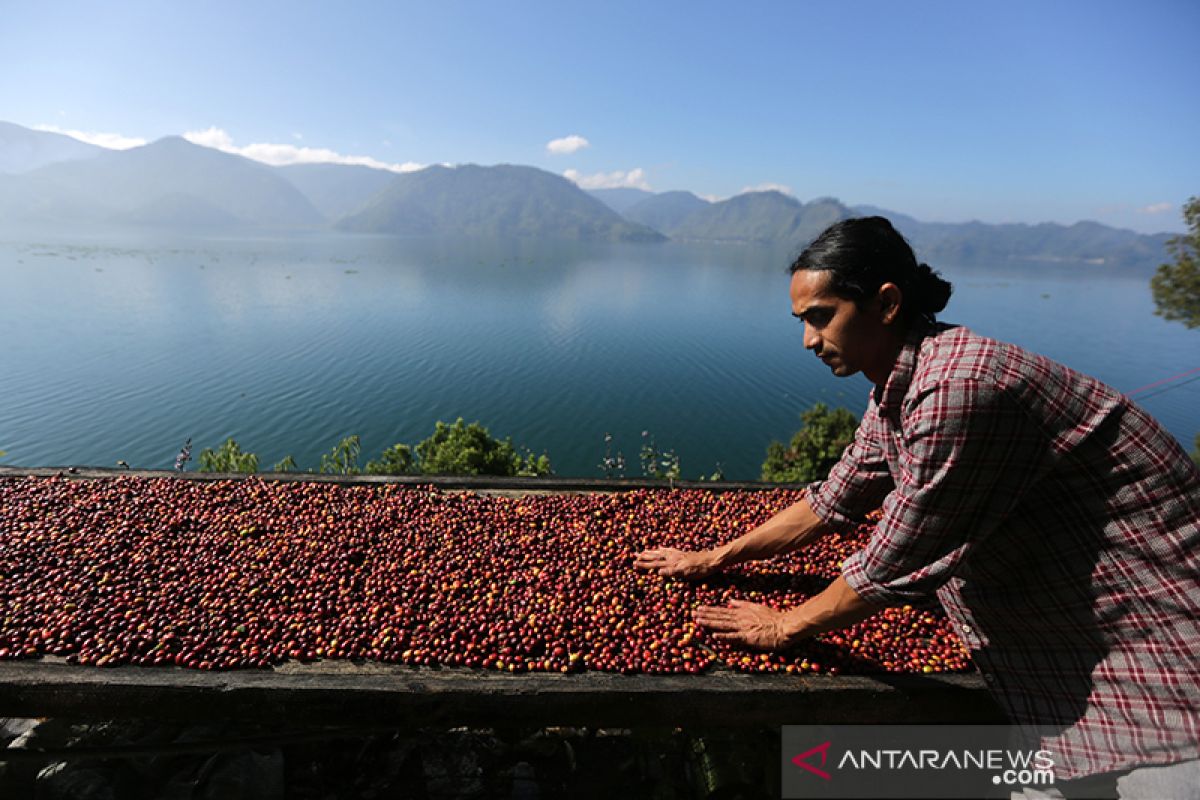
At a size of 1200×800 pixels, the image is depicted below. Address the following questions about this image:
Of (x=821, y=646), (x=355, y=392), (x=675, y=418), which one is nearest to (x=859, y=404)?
(x=675, y=418)

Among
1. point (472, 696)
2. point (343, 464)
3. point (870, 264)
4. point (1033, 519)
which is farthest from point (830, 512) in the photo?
point (343, 464)

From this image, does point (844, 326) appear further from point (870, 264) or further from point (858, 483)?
point (858, 483)

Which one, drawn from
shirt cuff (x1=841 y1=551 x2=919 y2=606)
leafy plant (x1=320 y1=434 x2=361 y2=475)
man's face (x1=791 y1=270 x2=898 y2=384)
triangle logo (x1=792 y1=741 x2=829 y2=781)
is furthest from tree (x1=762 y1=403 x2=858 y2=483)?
man's face (x1=791 y1=270 x2=898 y2=384)

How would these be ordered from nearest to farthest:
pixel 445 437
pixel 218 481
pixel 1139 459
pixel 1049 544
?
1. pixel 1139 459
2. pixel 1049 544
3. pixel 218 481
4. pixel 445 437

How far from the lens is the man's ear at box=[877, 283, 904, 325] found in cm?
184

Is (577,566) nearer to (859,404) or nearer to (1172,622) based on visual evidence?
(1172,622)

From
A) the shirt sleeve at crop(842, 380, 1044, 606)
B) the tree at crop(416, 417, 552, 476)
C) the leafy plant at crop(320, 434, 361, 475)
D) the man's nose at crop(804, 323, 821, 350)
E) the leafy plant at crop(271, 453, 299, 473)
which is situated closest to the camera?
the shirt sleeve at crop(842, 380, 1044, 606)

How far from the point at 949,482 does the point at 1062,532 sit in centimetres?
46

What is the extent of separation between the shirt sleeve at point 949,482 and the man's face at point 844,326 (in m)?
0.27

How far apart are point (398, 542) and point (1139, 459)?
3.33 meters

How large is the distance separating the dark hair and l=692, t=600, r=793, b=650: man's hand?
143cm

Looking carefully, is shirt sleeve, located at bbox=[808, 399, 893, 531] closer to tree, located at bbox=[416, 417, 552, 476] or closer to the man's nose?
the man's nose

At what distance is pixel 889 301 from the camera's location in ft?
6.10

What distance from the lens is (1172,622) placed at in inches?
65.4
